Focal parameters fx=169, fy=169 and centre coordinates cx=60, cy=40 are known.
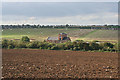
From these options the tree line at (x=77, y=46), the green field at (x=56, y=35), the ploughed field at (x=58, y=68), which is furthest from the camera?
the green field at (x=56, y=35)

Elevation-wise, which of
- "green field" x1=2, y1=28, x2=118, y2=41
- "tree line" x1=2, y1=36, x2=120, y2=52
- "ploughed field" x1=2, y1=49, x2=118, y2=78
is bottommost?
"ploughed field" x1=2, y1=49, x2=118, y2=78

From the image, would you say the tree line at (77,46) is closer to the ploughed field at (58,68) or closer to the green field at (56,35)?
the ploughed field at (58,68)

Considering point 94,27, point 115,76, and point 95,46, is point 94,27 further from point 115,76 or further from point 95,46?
point 115,76

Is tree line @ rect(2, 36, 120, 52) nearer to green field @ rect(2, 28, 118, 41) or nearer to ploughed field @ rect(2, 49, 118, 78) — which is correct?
ploughed field @ rect(2, 49, 118, 78)

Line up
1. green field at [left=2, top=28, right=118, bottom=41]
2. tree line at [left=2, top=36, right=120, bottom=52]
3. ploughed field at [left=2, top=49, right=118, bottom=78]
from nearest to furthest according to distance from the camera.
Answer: ploughed field at [left=2, top=49, right=118, bottom=78] < tree line at [left=2, top=36, right=120, bottom=52] < green field at [left=2, top=28, right=118, bottom=41]

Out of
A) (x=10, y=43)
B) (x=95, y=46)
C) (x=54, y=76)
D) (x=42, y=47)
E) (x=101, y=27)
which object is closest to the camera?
(x=54, y=76)

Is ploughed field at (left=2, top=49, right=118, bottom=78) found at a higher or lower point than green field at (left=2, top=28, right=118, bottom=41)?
lower

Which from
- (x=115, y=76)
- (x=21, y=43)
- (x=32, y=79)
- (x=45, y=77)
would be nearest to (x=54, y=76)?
(x=45, y=77)

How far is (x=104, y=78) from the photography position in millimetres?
9250

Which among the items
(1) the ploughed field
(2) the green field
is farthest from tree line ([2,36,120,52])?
(2) the green field

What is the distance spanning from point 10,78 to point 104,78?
201 inches

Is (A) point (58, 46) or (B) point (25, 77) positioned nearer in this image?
(B) point (25, 77)

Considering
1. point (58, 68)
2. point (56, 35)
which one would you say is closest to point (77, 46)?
point (58, 68)

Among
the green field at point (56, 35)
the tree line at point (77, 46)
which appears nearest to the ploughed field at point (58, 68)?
the tree line at point (77, 46)
